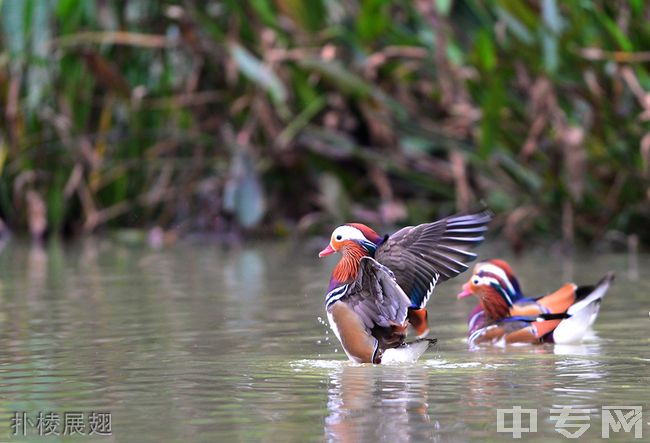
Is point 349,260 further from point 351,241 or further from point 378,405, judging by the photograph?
point 378,405

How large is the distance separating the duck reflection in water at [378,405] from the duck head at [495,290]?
1312mm

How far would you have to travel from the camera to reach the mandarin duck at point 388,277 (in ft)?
17.6

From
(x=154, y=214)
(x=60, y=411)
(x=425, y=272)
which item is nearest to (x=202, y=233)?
(x=154, y=214)

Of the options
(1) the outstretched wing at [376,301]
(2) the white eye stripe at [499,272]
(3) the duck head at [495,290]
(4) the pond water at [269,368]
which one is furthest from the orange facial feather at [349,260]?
(2) the white eye stripe at [499,272]

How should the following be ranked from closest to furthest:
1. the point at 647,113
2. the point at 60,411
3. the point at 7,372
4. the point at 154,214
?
the point at 60,411 < the point at 7,372 < the point at 647,113 < the point at 154,214

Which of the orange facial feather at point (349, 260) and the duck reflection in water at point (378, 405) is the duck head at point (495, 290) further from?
the duck reflection in water at point (378, 405)

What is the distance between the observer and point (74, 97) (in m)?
13.3

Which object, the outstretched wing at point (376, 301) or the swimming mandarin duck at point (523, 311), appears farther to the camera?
the swimming mandarin duck at point (523, 311)

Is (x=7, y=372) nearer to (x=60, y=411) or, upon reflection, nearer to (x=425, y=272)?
(x=60, y=411)

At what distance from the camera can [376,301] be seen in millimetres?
5418

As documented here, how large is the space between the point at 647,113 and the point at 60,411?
6.13m

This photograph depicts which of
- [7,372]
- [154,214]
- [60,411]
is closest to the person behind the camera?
[60,411]

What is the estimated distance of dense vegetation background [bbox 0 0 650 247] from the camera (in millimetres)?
10422

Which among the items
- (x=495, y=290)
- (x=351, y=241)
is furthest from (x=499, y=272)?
(x=351, y=241)
